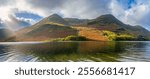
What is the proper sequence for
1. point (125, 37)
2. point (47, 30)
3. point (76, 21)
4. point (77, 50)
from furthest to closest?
point (125, 37) < point (47, 30) < point (76, 21) < point (77, 50)

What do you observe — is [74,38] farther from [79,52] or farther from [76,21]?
[79,52]

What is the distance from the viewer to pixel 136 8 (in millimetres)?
19672

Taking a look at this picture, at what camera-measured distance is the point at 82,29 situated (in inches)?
835

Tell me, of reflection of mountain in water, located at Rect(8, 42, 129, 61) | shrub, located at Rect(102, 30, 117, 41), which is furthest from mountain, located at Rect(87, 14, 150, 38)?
Result: reflection of mountain in water, located at Rect(8, 42, 129, 61)

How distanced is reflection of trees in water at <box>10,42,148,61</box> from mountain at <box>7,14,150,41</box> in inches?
18.7

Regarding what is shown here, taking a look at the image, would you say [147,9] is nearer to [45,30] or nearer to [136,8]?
[136,8]

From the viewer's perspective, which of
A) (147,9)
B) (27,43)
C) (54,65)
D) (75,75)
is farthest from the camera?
(27,43)

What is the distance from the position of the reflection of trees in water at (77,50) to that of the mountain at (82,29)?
475 mm

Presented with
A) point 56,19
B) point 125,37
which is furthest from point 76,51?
point 125,37

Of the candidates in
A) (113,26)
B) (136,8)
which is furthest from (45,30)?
(136,8)

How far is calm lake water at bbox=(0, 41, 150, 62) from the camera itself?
17.2 metres

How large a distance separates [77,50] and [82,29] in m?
1.46

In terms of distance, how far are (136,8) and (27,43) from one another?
23.5 feet

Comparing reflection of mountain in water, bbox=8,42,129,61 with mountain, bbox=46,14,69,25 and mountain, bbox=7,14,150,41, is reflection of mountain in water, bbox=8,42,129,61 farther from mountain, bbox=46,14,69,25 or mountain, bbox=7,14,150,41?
mountain, bbox=46,14,69,25
